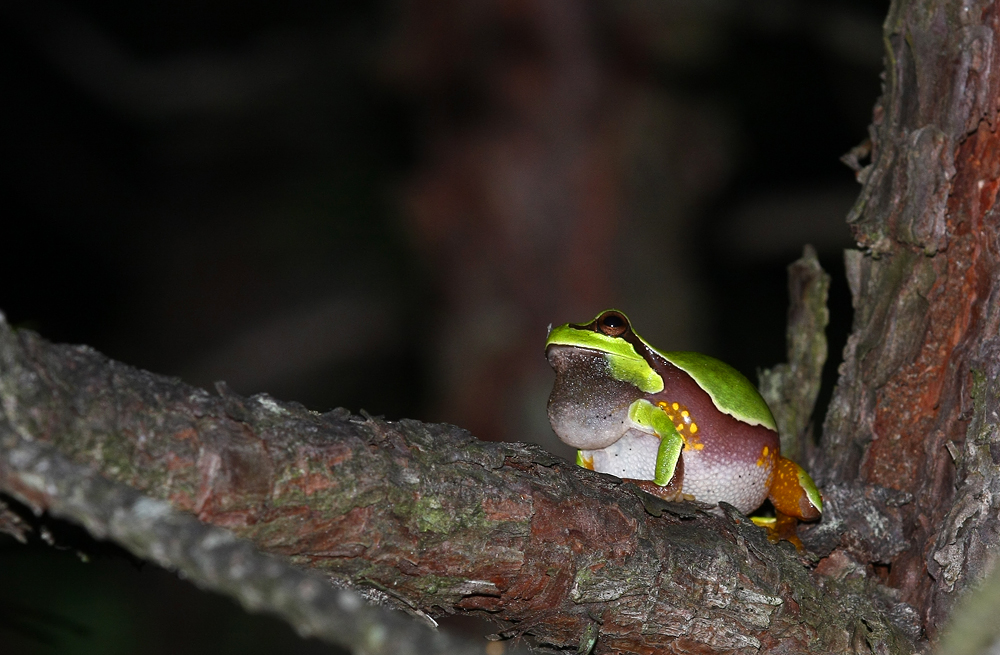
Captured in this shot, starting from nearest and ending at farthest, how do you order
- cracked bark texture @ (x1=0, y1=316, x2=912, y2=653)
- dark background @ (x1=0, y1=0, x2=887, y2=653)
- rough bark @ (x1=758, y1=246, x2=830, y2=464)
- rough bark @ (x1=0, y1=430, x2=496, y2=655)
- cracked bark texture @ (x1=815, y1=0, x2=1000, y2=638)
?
rough bark @ (x1=0, y1=430, x2=496, y2=655) < cracked bark texture @ (x1=0, y1=316, x2=912, y2=653) < cracked bark texture @ (x1=815, y1=0, x2=1000, y2=638) < rough bark @ (x1=758, y1=246, x2=830, y2=464) < dark background @ (x1=0, y1=0, x2=887, y2=653)

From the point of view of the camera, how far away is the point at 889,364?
3250 millimetres

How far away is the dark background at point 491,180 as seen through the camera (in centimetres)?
788

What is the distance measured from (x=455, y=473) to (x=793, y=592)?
1.15m

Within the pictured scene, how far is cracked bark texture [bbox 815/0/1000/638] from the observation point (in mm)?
3039

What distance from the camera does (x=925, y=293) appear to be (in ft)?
10.4

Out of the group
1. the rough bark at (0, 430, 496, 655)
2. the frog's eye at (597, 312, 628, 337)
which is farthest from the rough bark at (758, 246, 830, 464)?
the rough bark at (0, 430, 496, 655)

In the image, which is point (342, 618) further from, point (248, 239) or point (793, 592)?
point (248, 239)

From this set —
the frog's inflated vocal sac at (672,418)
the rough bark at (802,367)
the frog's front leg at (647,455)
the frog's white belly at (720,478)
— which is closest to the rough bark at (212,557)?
the frog's front leg at (647,455)

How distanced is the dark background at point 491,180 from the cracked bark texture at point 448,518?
5.14 metres

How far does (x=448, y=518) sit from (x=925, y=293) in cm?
195

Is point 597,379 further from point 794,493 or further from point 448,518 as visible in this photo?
point 448,518

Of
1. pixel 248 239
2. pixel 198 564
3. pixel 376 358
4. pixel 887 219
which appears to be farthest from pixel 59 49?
pixel 198 564

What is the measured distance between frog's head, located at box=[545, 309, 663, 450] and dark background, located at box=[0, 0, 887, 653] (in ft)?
14.8

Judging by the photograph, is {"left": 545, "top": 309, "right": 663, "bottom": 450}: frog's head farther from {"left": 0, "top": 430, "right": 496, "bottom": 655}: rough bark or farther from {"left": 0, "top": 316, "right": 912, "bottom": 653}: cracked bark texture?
{"left": 0, "top": 430, "right": 496, "bottom": 655}: rough bark
